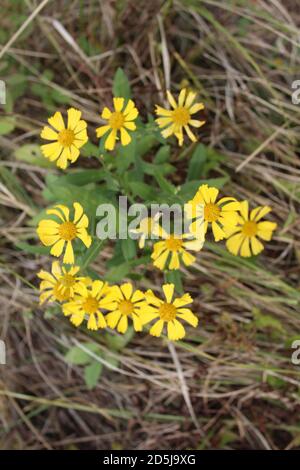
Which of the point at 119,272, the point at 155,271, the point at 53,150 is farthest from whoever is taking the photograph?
the point at 155,271

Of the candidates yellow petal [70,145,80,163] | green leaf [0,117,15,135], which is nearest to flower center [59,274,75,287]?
yellow petal [70,145,80,163]

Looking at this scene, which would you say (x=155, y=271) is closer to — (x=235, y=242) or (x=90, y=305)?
(x=235, y=242)

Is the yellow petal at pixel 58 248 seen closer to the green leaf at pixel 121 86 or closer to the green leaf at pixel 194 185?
the green leaf at pixel 194 185

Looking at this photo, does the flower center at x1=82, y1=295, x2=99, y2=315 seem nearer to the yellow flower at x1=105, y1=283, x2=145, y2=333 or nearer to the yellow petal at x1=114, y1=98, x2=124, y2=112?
the yellow flower at x1=105, y1=283, x2=145, y2=333

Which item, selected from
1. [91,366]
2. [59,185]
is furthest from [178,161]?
[91,366]

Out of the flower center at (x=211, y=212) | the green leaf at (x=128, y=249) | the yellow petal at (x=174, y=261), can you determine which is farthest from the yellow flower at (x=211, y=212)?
the green leaf at (x=128, y=249)

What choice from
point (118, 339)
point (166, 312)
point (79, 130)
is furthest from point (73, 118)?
point (118, 339)
